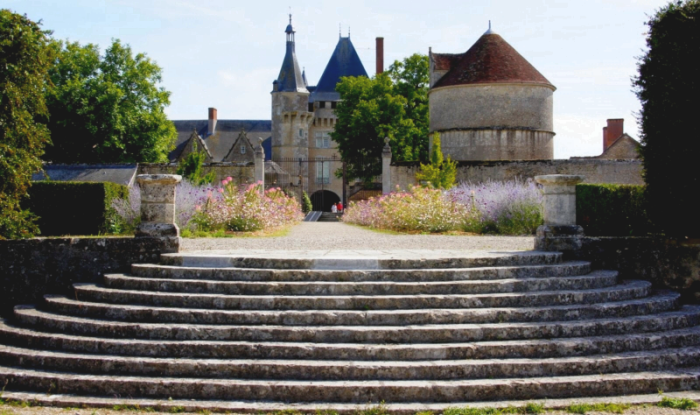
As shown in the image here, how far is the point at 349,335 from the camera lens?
586 centimetres

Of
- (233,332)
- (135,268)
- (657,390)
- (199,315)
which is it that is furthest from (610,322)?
(135,268)

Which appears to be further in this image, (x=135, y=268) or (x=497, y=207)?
(x=497, y=207)

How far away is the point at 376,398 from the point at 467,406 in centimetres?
74

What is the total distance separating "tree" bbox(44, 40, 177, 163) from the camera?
31.7 metres

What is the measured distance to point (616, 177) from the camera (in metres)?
23.1

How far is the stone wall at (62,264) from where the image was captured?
24.5 feet

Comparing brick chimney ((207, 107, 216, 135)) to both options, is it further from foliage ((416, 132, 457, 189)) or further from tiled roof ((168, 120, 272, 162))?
Answer: foliage ((416, 132, 457, 189))

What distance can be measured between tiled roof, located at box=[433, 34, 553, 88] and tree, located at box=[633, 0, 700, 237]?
22.6 meters

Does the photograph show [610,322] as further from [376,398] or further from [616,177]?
[616,177]

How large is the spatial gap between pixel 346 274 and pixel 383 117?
30.9 meters

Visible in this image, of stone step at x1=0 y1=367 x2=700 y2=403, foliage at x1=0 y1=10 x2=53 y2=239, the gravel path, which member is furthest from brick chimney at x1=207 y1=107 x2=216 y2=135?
stone step at x1=0 y1=367 x2=700 y2=403

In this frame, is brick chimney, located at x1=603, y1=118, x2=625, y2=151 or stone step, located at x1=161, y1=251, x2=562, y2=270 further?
brick chimney, located at x1=603, y1=118, x2=625, y2=151

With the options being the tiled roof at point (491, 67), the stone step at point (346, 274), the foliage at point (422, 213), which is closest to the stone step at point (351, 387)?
the stone step at point (346, 274)

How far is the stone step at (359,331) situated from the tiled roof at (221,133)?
50.9 m
